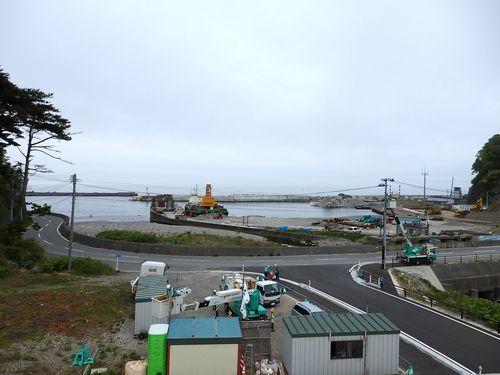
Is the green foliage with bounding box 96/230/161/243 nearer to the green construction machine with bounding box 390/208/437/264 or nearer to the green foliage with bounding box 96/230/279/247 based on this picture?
the green foliage with bounding box 96/230/279/247

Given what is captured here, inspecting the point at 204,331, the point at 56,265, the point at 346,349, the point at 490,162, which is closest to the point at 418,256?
the point at 346,349

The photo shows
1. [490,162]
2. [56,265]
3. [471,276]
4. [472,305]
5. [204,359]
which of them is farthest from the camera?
[490,162]

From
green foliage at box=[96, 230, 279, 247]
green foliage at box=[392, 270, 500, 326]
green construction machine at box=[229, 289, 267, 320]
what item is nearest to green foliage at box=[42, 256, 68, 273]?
green foliage at box=[96, 230, 279, 247]

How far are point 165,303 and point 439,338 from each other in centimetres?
1343

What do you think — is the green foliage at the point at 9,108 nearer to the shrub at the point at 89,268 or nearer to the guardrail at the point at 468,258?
the shrub at the point at 89,268

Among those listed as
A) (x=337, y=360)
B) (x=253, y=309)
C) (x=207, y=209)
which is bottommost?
(x=253, y=309)

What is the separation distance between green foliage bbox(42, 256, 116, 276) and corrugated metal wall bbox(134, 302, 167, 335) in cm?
1492

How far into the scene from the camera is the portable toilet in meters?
11.7

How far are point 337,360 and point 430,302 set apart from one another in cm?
1457

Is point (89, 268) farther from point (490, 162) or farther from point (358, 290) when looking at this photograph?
point (490, 162)

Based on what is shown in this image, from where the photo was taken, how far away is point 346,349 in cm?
1255

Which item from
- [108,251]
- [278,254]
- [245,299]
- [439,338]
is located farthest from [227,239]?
[439,338]

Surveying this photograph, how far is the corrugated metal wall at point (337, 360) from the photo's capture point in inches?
484

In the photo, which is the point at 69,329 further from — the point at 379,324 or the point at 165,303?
the point at 379,324
